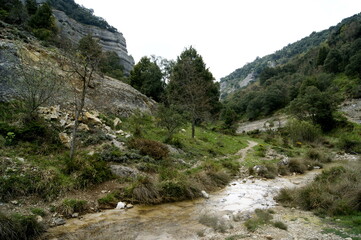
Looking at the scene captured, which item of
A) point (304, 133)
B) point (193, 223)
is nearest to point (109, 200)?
point (193, 223)

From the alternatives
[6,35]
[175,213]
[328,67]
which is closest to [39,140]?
[175,213]

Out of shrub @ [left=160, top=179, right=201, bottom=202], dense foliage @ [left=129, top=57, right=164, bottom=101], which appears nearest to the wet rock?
shrub @ [left=160, top=179, right=201, bottom=202]

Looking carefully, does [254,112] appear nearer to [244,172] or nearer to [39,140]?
[244,172]

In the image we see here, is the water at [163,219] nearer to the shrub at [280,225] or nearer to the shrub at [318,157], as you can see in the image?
the shrub at [280,225]

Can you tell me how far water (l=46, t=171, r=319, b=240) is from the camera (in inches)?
254

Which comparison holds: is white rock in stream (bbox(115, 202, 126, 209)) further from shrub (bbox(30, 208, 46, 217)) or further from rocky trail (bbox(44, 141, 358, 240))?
shrub (bbox(30, 208, 46, 217))

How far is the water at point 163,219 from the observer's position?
6.45m

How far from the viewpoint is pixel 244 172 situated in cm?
1575

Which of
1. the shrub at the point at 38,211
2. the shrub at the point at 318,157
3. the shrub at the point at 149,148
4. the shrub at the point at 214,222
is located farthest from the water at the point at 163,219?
the shrub at the point at 318,157

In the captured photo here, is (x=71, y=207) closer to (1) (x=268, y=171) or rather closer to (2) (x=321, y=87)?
(1) (x=268, y=171)

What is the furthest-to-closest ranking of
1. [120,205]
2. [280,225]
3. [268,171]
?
[268,171], [120,205], [280,225]

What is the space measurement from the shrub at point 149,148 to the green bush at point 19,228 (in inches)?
317

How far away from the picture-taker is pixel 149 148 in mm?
14172

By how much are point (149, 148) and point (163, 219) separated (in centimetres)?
675
